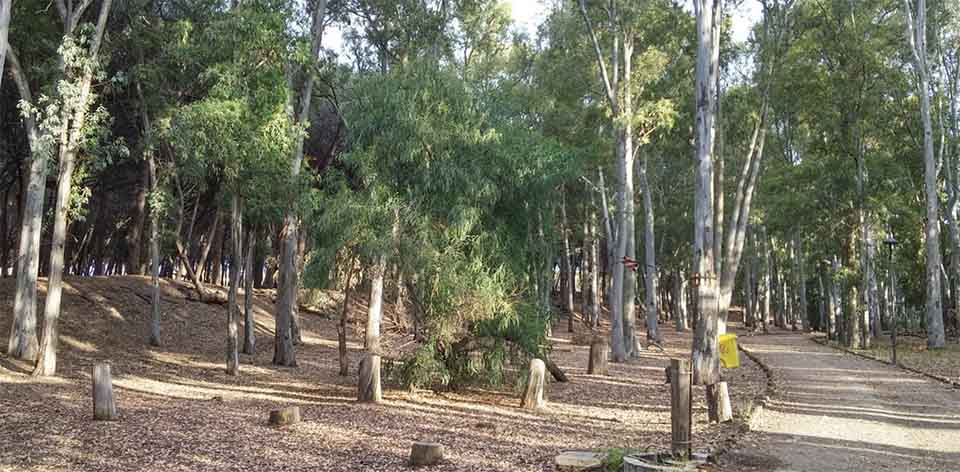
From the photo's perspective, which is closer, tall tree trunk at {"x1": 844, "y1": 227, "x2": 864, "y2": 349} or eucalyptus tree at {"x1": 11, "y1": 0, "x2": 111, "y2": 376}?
eucalyptus tree at {"x1": 11, "y1": 0, "x2": 111, "y2": 376}

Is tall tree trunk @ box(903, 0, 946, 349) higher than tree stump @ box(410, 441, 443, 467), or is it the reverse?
tall tree trunk @ box(903, 0, 946, 349)

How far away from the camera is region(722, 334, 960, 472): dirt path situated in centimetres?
815

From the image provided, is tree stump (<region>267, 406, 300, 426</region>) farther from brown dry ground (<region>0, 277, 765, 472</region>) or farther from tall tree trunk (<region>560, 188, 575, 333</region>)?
tall tree trunk (<region>560, 188, 575, 333</region>)

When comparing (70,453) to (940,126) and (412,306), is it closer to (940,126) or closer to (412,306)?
(412,306)

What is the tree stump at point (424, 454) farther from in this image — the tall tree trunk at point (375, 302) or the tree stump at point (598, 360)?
the tree stump at point (598, 360)

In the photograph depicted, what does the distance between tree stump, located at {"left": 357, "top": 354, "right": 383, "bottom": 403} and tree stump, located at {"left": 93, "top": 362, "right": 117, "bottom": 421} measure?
3.90m

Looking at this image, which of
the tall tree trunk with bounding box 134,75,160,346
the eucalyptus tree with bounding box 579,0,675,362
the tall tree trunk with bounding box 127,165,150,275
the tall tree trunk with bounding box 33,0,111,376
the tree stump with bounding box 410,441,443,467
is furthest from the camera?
the tall tree trunk with bounding box 127,165,150,275

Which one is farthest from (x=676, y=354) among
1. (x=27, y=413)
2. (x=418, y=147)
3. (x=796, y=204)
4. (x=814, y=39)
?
(x=27, y=413)

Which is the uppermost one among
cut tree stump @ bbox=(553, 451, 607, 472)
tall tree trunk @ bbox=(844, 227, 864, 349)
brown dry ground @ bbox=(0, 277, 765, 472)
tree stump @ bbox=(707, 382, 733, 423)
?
tall tree trunk @ bbox=(844, 227, 864, 349)

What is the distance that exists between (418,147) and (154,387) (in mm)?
7073

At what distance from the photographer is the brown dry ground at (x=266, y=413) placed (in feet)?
28.1

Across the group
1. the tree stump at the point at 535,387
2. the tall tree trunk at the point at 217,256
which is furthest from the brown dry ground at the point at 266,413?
the tall tree trunk at the point at 217,256

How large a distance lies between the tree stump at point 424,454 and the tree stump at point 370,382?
4.92 m

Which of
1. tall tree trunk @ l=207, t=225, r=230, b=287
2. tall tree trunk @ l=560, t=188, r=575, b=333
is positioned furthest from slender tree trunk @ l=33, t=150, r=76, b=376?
tall tree trunk @ l=560, t=188, r=575, b=333
